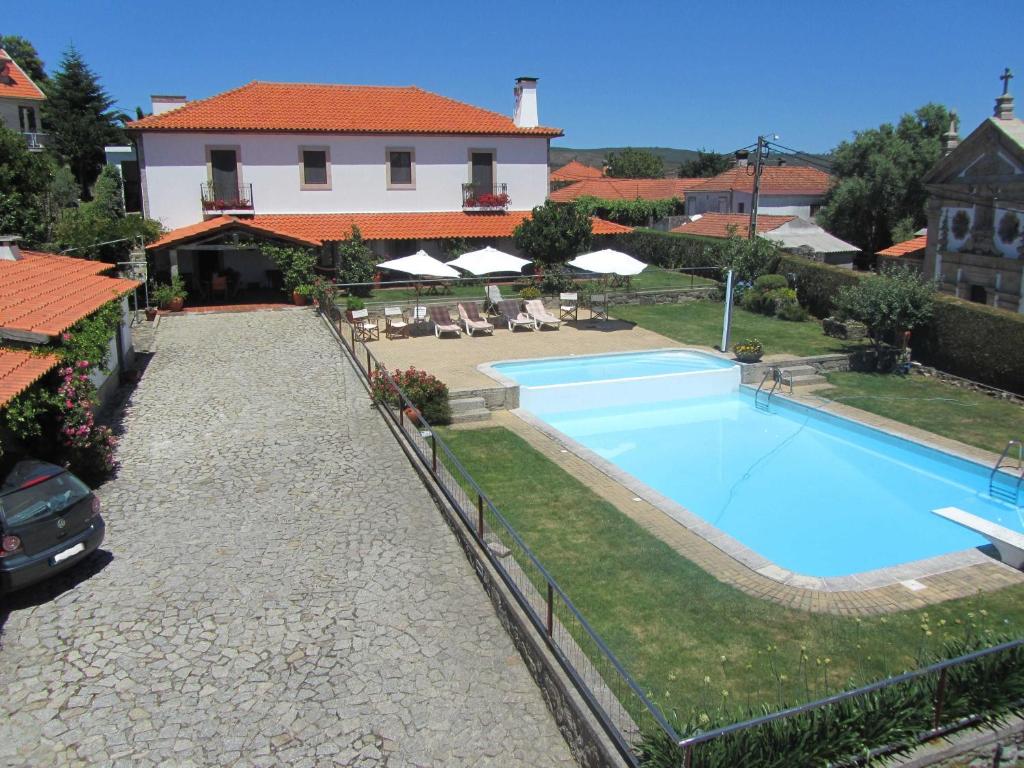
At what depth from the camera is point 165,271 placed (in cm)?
2836

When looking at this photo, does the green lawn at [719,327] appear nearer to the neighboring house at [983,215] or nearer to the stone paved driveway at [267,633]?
the neighboring house at [983,215]

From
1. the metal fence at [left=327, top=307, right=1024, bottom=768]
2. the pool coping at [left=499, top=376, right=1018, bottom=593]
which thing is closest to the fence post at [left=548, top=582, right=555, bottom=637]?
the metal fence at [left=327, top=307, right=1024, bottom=768]

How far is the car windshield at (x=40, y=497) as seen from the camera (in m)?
8.81

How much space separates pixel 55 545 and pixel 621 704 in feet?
21.9

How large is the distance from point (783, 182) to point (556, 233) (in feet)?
104

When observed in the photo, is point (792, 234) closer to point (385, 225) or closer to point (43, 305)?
point (385, 225)

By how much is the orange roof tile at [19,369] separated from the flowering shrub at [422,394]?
5990 millimetres

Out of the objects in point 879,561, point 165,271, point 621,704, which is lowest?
point 879,561

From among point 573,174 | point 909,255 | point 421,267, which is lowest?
point 421,267

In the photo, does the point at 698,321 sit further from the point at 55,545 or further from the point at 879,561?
the point at 55,545

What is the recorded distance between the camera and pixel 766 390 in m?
19.8

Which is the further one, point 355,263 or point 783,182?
point 783,182

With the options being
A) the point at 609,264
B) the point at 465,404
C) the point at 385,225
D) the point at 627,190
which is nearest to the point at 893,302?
the point at 609,264

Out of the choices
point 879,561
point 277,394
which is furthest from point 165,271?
point 879,561
